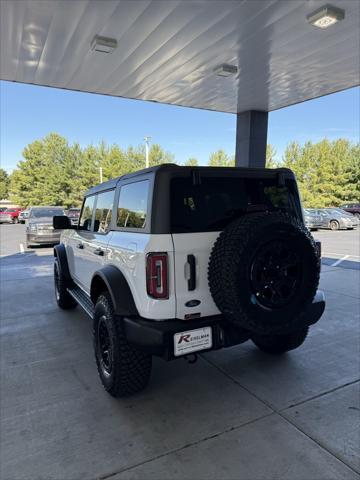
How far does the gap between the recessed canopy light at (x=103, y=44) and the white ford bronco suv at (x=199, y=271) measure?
305cm

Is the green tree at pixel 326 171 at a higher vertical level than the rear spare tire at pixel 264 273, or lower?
higher

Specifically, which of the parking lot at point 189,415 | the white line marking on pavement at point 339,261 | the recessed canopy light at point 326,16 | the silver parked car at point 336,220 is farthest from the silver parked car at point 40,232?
the silver parked car at point 336,220

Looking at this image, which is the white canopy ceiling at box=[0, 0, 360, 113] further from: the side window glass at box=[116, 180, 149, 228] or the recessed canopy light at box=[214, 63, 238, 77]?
the side window glass at box=[116, 180, 149, 228]

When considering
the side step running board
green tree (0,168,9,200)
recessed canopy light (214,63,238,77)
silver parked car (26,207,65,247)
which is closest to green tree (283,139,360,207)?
silver parked car (26,207,65,247)

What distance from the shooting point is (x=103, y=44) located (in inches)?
186

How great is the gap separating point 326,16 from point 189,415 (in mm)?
4642

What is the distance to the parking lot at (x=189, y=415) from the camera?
2.02 m

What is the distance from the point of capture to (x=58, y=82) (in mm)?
6305

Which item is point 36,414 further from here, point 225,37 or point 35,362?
point 225,37

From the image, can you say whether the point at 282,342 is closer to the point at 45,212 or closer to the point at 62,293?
the point at 62,293

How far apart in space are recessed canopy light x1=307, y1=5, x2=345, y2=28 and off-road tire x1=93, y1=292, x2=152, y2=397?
4110 millimetres

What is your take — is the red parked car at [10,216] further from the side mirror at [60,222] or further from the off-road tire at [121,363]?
the off-road tire at [121,363]

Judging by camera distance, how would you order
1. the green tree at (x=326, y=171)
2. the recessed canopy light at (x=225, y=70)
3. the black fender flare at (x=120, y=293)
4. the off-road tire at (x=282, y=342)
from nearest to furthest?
the black fender flare at (x=120, y=293) → the off-road tire at (x=282, y=342) → the recessed canopy light at (x=225, y=70) → the green tree at (x=326, y=171)

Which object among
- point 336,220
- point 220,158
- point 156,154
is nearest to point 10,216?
point 156,154
